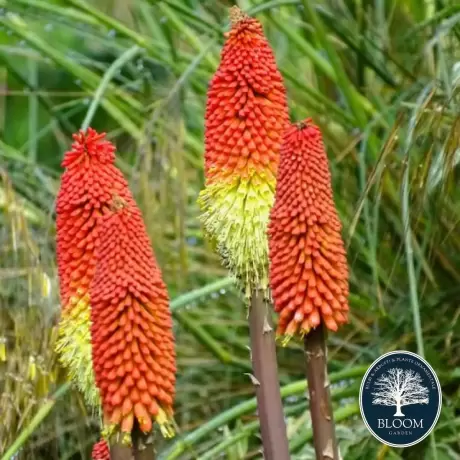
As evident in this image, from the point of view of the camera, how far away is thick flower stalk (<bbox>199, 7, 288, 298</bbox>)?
2.98 feet

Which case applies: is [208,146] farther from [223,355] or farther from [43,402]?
[223,355]

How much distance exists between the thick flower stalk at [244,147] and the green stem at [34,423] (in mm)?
409

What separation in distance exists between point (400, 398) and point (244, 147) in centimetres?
27

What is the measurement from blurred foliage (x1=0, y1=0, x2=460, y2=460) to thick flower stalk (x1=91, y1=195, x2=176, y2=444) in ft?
1.20

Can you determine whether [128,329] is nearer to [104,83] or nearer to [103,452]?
[103,452]

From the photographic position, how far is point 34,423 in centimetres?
126

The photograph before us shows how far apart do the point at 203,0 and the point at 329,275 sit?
3.83 ft

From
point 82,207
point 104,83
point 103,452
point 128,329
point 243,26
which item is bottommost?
point 103,452

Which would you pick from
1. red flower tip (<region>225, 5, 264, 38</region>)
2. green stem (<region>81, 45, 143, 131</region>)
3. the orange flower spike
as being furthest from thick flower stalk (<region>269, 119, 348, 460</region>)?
green stem (<region>81, 45, 143, 131</region>)

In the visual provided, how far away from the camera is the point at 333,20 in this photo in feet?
5.89

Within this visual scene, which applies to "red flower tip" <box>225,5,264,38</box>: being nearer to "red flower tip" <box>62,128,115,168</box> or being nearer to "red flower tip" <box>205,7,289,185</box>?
"red flower tip" <box>205,7,289,185</box>

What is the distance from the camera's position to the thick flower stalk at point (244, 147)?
910 millimetres

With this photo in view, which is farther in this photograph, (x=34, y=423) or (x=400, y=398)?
(x=34, y=423)

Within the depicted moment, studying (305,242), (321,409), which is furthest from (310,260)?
(321,409)
